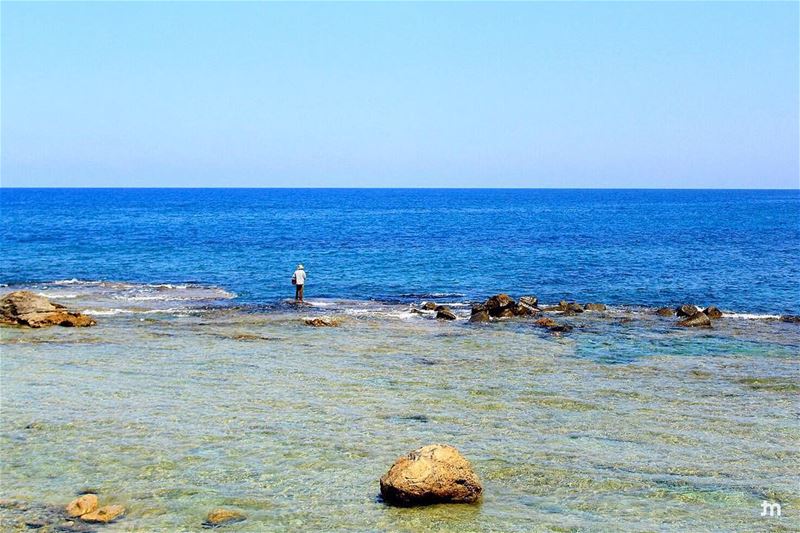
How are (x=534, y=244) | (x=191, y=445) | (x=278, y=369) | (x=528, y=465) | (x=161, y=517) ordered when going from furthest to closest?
(x=534, y=244) → (x=278, y=369) → (x=191, y=445) → (x=528, y=465) → (x=161, y=517)

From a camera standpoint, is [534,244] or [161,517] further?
[534,244]

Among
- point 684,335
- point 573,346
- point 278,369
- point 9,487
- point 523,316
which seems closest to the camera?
point 9,487

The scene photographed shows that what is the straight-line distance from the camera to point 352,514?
15227mm

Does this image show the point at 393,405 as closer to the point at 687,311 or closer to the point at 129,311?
the point at 687,311

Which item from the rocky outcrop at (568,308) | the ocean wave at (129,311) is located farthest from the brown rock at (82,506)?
the rocky outcrop at (568,308)

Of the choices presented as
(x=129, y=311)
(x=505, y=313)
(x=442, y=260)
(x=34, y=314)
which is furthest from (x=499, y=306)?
(x=442, y=260)

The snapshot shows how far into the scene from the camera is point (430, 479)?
15133 millimetres

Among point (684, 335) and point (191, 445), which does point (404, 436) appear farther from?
point (684, 335)

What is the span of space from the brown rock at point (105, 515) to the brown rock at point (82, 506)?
15cm

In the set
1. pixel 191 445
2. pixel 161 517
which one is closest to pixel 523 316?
pixel 191 445

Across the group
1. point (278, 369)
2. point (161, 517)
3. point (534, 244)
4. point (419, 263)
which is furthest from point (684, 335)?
point (534, 244)

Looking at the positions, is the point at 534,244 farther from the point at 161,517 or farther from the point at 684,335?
the point at 161,517

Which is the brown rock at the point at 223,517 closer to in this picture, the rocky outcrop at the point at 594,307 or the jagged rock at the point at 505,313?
the jagged rock at the point at 505,313

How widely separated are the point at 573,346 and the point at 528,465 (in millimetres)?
15741
